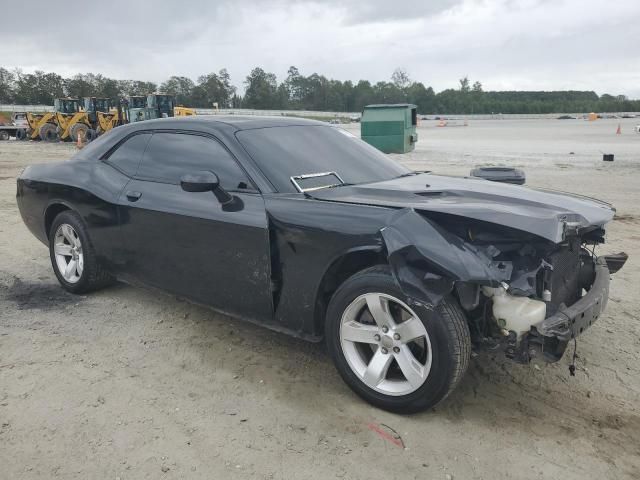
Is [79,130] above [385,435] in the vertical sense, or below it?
above

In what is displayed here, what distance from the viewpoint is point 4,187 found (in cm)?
1233

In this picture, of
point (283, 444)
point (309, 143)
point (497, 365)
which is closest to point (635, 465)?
point (497, 365)

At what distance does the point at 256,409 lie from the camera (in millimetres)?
3076

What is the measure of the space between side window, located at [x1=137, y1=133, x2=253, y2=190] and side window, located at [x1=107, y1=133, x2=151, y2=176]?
75 millimetres

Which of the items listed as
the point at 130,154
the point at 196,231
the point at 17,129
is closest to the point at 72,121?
the point at 17,129

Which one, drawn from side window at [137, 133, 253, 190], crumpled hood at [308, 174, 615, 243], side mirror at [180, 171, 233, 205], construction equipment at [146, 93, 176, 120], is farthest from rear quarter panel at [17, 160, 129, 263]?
construction equipment at [146, 93, 176, 120]

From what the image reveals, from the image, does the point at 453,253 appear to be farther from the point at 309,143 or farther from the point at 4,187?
the point at 4,187

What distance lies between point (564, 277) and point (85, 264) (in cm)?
379

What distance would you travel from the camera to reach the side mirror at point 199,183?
10.9 ft

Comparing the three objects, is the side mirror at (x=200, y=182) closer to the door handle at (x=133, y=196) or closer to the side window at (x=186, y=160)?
the side window at (x=186, y=160)

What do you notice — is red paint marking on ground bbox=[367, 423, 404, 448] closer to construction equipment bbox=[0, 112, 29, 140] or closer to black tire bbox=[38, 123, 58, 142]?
black tire bbox=[38, 123, 58, 142]

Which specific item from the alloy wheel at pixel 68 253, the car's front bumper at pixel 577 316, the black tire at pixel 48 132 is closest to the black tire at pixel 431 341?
the car's front bumper at pixel 577 316

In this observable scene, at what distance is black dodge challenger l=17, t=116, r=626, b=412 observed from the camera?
9.04ft

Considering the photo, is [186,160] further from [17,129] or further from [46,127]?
[17,129]
